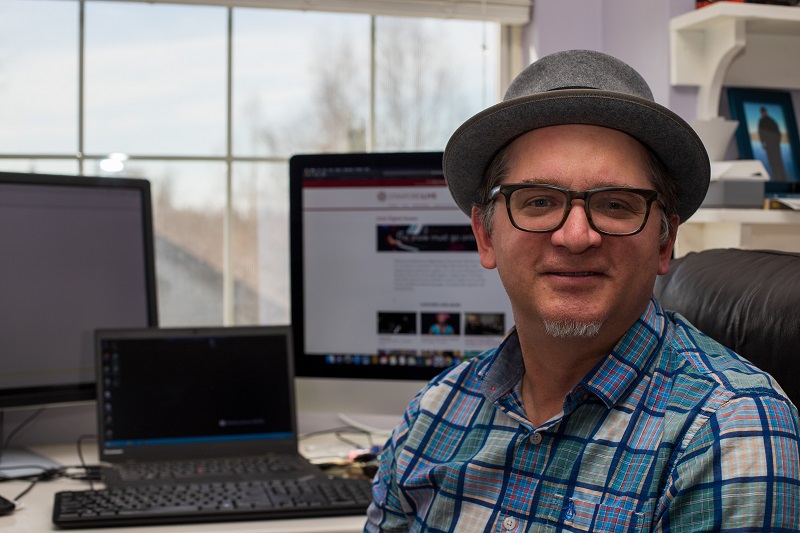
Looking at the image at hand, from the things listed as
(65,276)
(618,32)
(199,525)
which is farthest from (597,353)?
(618,32)

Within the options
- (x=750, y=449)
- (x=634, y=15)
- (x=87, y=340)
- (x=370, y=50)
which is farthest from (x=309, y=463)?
(x=634, y=15)

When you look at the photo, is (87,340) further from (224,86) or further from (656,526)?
(656,526)

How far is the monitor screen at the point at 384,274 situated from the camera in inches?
74.2

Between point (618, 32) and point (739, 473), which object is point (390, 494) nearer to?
point (739, 473)

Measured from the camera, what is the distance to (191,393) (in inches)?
69.5

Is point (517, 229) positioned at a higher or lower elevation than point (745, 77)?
lower

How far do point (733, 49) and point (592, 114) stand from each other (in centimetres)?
144

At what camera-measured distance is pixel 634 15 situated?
8.16ft

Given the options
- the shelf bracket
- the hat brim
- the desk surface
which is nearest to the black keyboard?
the desk surface

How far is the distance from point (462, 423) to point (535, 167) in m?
0.36

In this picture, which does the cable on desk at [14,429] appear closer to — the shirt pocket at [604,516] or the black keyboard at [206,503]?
the black keyboard at [206,503]

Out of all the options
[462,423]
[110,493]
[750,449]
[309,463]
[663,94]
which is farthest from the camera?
[663,94]

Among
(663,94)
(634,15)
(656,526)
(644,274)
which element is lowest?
(656,526)

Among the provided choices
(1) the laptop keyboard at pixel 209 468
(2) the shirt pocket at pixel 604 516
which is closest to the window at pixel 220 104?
(1) the laptop keyboard at pixel 209 468
